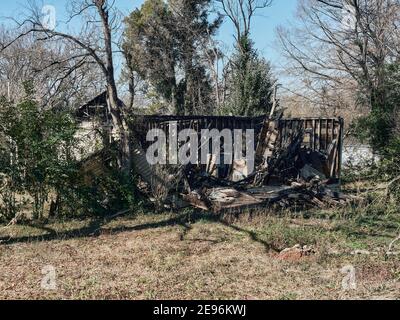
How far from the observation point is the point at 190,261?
23.5 ft

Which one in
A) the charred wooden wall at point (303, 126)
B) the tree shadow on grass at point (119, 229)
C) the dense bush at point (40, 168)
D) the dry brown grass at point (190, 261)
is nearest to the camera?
the dry brown grass at point (190, 261)

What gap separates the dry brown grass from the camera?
5832 millimetres

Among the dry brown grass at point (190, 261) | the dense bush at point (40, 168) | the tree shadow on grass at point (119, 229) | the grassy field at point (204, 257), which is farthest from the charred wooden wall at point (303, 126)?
the dry brown grass at point (190, 261)

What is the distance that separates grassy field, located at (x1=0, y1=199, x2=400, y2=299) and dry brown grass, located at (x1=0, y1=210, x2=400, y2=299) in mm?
14

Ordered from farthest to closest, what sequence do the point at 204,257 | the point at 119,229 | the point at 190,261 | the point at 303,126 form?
1. the point at 303,126
2. the point at 119,229
3. the point at 204,257
4. the point at 190,261

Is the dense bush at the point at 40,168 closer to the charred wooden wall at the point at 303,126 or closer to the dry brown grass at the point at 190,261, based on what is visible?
the dry brown grass at the point at 190,261

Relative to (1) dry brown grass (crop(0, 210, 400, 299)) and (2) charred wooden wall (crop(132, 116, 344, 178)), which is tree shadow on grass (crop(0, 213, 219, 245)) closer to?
(1) dry brown grass (crop(0, 210, 400, 299))

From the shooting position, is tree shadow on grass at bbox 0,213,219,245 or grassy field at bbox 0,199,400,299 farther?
tree shadow on grass at bbox 0,213,219,245

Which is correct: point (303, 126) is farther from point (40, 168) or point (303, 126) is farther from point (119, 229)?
point (40, 168)

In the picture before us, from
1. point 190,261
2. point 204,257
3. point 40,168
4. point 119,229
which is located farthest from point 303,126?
point 190,261

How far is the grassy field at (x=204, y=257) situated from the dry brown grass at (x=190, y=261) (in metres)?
0.01

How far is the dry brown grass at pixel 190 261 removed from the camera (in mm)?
5832

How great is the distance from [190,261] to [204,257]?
1.00 ft

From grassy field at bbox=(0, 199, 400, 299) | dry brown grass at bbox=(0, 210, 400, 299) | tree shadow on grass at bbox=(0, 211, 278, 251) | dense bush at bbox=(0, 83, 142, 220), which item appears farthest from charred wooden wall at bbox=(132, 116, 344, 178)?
dry brown grass at bbox=(0, 210, 400, 299)
